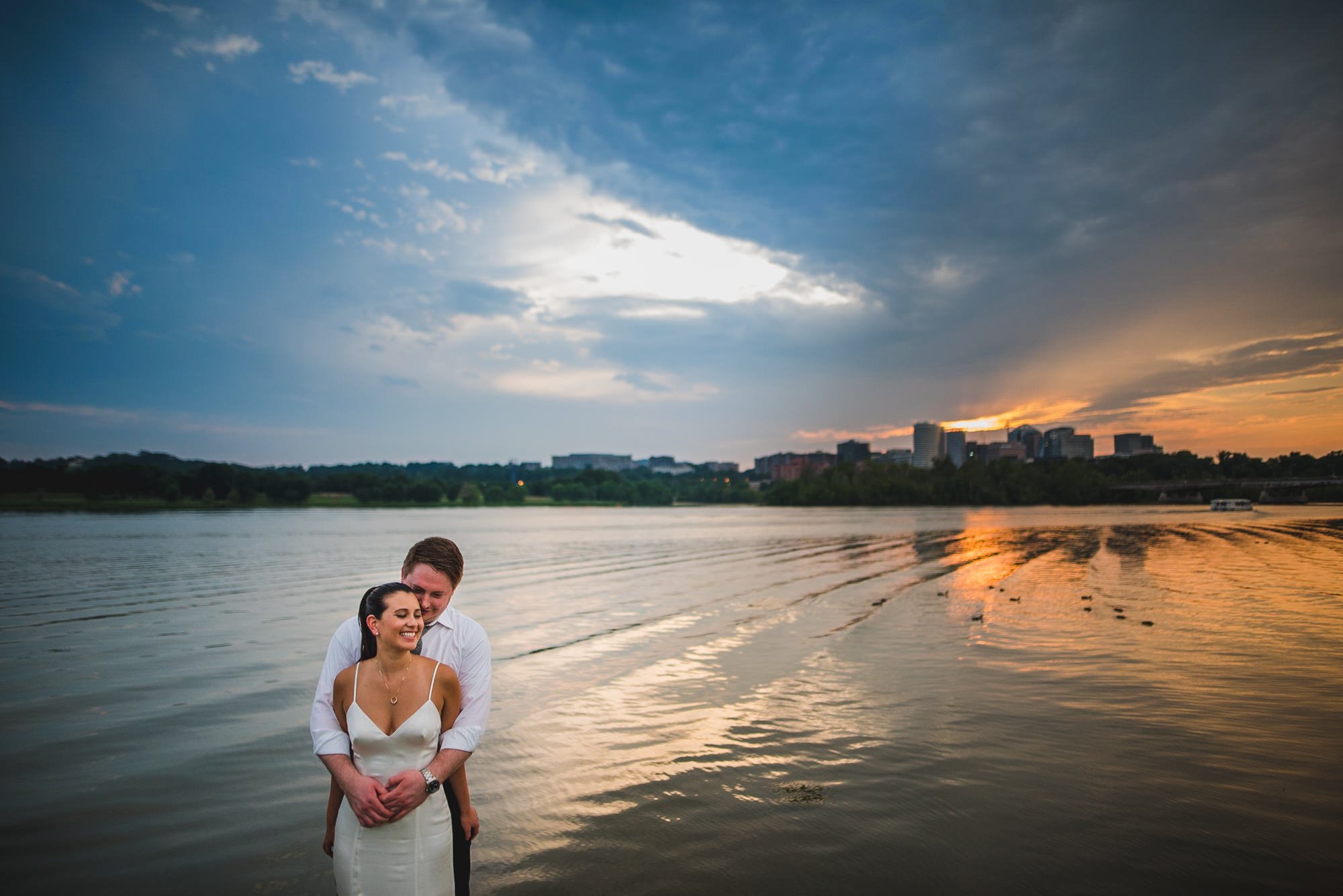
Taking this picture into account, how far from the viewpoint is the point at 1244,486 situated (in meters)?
141

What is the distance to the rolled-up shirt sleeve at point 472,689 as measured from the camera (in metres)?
3.73

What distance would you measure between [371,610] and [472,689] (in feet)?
2.70

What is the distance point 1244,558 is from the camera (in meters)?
28.6

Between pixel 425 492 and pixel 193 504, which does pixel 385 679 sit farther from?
pixel 425 492

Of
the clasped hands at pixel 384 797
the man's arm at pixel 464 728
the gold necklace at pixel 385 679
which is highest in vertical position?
the gold necklace at pixel 385 679

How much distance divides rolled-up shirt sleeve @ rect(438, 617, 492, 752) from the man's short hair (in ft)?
1.06

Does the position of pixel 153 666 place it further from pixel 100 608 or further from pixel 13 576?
pixel 13 576

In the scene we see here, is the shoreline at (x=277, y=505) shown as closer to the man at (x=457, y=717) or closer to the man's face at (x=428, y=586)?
the man at (x=457, y=717)

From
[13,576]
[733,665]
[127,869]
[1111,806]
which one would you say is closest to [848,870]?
[1111,806]

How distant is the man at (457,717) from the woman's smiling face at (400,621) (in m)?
0.18

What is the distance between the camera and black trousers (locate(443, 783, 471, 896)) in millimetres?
3881

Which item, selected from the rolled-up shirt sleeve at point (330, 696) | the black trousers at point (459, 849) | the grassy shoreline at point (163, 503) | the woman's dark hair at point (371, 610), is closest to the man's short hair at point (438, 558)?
the woman's dark hair at point (371, 610)

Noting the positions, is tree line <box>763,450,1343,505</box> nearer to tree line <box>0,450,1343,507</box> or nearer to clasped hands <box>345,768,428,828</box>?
tree line <box>0,450,1343,507</box>

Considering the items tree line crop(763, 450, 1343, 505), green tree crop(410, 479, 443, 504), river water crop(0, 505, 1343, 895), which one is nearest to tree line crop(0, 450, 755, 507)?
green tree crop(410, 479, 443, 504)
